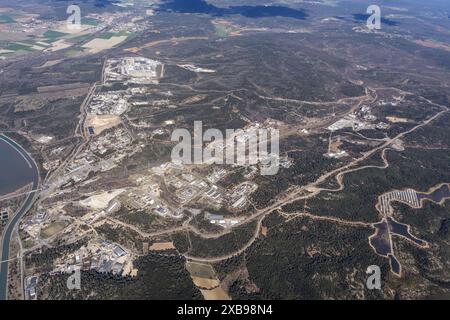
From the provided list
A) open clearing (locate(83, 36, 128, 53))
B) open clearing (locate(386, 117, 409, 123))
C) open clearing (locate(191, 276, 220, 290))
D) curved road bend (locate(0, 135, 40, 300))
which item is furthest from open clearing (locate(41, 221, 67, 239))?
open clearing (locate(83, 36, 128, 53))

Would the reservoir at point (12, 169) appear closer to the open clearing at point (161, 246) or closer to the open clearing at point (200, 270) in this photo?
the open clearing at point (161, 246)

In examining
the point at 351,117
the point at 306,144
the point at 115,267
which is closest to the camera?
the point at 115,267

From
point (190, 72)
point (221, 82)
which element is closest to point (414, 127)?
point (221, 82)

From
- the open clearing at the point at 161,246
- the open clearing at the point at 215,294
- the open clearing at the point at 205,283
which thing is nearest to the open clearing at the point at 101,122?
the open clearing at the point at 161,246

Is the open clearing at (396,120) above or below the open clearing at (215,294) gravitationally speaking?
above

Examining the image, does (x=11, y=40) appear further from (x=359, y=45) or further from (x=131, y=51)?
(x=359, y=45)

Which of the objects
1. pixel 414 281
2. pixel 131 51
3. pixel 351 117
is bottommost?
pixel 414 281

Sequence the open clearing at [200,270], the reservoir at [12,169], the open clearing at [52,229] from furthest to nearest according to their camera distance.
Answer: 1. the reservoir at [12,169]
2. the open clearing at [52,229]
3. the open clearing at [200,270]
